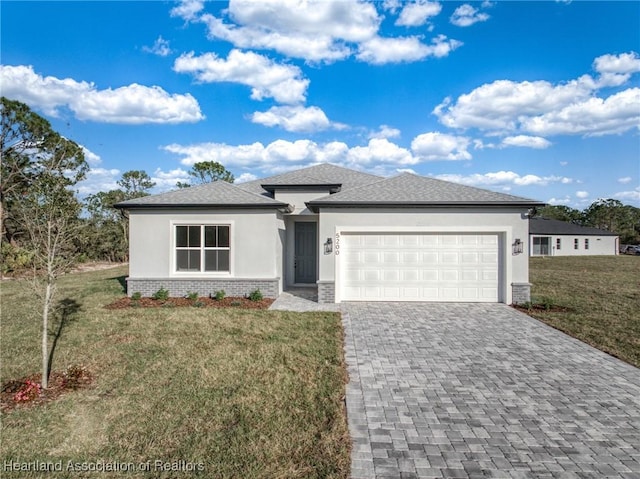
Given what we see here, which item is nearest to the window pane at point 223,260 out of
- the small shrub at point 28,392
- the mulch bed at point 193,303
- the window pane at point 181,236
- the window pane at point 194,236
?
the window pane at point 194,236

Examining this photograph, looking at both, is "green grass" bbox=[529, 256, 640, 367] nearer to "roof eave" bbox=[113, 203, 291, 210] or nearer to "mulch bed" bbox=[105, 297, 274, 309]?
"mulch bed" bbox=[105, 297, 274, 309]

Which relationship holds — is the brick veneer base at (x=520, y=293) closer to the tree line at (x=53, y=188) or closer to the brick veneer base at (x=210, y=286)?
the brick veneer base at (x=210, y=286)

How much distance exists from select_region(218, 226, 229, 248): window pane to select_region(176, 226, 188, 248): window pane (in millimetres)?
1239

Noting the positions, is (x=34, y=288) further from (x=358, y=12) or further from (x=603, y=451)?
(x=358, y=12)

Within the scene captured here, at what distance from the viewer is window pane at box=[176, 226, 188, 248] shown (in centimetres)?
1215

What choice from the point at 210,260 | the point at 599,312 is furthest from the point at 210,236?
the point at 599,312

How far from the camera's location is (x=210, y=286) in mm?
11867

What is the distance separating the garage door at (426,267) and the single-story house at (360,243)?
1.3 inches

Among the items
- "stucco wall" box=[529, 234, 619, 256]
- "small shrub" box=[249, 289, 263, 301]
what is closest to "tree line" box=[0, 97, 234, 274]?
"small shrub" box=[249, 289, 263, 301]

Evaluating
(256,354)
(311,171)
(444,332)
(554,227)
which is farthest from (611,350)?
(554,227)

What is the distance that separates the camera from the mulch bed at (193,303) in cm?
1070

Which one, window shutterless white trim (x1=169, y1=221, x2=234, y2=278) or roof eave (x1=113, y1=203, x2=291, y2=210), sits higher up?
roof eave (x1=113, y1=203, x2=291, y2=210)

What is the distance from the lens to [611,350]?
22.7ft

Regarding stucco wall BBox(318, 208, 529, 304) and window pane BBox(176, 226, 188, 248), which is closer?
stucco wall BBox(318, 208, 529, 304)
